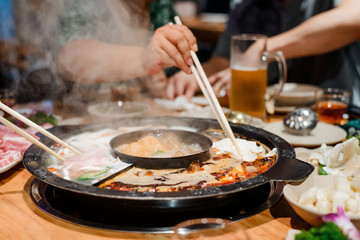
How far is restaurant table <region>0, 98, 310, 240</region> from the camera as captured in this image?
1.14 metres

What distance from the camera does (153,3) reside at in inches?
165

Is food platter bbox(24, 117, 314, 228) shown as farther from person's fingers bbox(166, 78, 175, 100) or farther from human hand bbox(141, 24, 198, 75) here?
person's fingers bbox(166, 78, 175, 100)

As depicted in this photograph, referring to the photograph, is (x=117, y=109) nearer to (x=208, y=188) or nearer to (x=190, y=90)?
(x=190, y=90)

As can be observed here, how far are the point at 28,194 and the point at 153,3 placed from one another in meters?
3.21

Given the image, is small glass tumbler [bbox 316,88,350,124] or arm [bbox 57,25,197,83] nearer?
small glass tumbler [bbox 316,88,350,124]

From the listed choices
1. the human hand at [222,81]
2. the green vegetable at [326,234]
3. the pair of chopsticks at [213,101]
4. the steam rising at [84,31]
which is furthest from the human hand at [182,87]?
the green vegetable at [326,234]

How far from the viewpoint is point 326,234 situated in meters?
0.92

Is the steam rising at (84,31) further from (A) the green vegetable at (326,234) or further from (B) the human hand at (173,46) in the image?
(A) the green vegetable at (326,234)

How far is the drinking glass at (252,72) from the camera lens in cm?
243

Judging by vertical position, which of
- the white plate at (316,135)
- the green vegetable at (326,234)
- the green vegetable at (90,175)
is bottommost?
the white plate at (316,135)

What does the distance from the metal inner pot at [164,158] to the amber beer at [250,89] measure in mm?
846

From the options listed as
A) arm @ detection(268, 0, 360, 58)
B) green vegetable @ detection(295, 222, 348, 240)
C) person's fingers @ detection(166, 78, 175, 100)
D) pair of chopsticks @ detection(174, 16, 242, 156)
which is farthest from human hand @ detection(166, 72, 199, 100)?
green vegetable @ detection(295, 222, 348, 240)

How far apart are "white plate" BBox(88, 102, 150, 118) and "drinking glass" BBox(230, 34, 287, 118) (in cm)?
68

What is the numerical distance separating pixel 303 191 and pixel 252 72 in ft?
4.20
